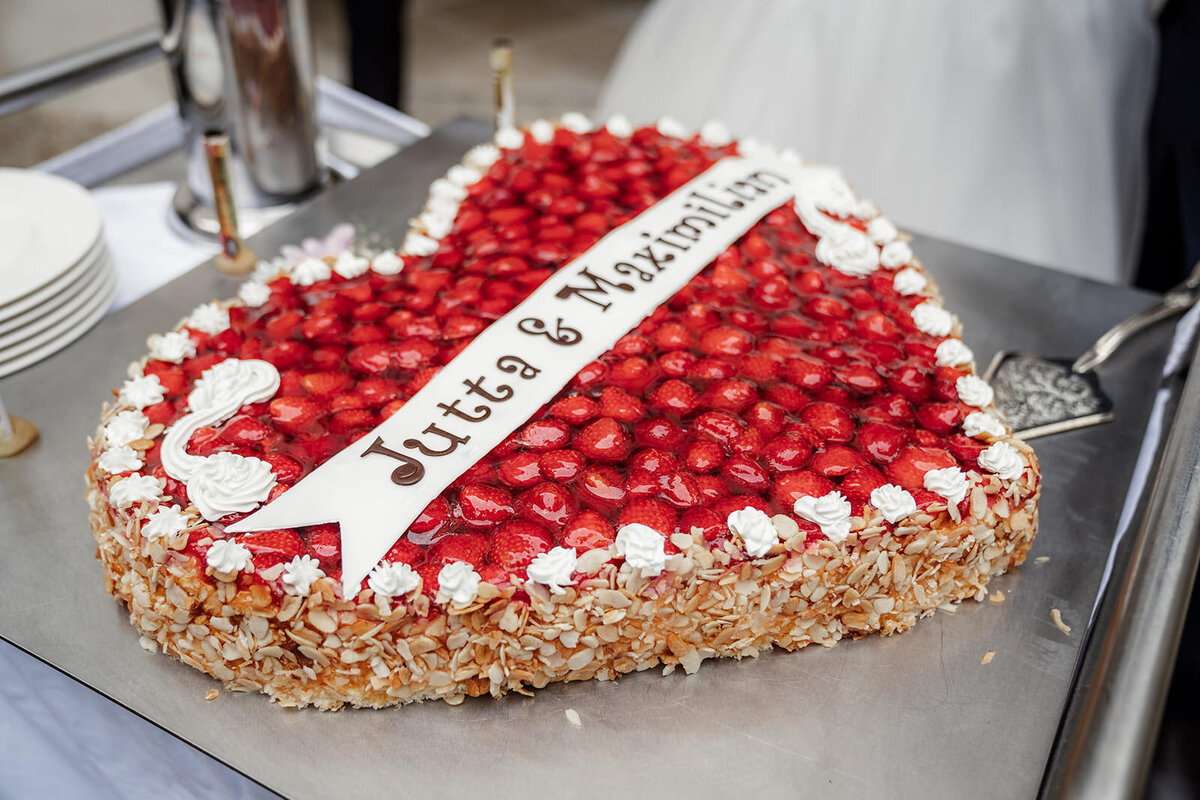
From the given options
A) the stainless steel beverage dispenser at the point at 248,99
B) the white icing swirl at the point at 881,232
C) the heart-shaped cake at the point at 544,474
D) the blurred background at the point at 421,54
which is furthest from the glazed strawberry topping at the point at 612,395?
the blurred background at the point at 421,54

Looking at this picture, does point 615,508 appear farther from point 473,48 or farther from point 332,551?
point 473,48

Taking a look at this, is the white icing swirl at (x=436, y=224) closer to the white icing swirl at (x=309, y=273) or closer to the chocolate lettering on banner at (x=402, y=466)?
the white icing swirl at (x=309, y=273)

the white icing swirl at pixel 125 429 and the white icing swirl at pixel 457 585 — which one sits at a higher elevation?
the white icing swirl at pixel 457 585

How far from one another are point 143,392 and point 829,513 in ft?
2.73

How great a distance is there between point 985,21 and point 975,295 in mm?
897

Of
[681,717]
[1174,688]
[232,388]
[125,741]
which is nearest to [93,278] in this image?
[232,388]

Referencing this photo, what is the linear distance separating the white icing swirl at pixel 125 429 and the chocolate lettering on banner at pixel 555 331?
0.47 metres

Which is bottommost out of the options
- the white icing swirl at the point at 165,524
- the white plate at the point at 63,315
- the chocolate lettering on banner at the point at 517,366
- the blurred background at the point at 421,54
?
the blurred background at the point at 421,54

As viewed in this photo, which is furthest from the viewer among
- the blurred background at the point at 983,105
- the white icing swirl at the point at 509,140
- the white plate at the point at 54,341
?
the blurred background at the point at 983,105

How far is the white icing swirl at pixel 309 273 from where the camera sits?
1354 mm

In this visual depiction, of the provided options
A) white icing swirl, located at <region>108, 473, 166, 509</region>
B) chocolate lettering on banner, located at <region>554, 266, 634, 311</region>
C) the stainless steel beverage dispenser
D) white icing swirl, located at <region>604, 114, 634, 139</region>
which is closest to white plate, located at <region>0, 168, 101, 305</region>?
the stainless steel beverage dispenser

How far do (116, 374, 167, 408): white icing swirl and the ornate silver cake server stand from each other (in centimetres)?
114

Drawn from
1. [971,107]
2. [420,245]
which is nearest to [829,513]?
[420,245]

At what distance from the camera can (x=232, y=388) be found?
111 centimetres
